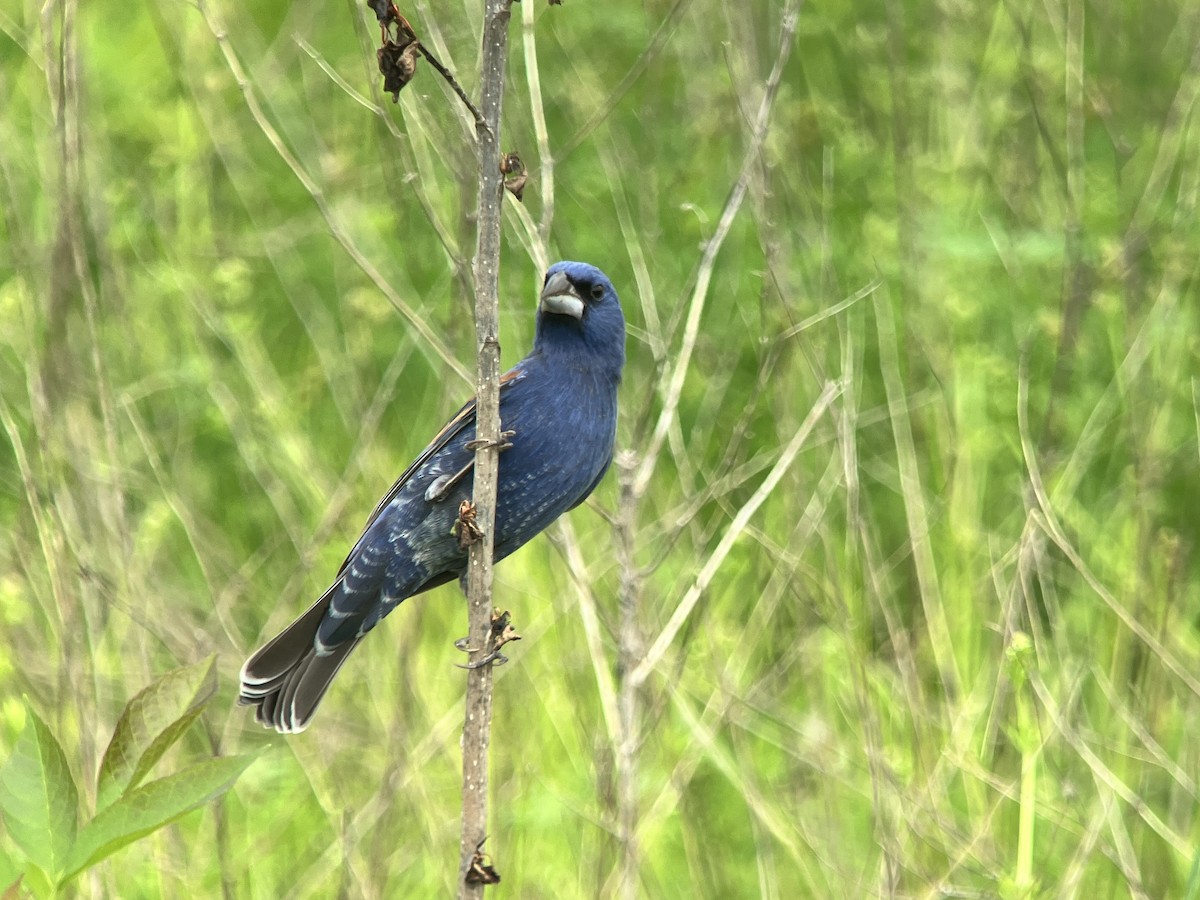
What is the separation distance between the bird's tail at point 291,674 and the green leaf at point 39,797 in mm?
2217

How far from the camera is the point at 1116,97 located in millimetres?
5887

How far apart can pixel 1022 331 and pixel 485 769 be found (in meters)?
3.65

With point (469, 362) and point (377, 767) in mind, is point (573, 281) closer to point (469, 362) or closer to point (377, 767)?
point (469, 362)

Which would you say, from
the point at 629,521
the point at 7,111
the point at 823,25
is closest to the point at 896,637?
the point at 629,521

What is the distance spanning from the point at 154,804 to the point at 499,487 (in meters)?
1.97

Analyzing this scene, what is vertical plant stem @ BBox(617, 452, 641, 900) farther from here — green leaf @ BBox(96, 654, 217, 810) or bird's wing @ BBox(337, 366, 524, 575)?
green leaf @ BBox(96, 654, 217, 810)

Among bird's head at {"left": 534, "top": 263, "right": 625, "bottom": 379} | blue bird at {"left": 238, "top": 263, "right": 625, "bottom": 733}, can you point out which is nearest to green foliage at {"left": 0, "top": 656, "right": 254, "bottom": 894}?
blue bird at {"left": 238, "top": 263, "right": 625, "bottom": 733}

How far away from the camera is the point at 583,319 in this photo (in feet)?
12.1

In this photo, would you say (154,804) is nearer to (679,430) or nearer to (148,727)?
(148,727)

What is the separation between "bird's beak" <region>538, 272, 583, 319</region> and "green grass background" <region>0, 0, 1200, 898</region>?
0.13 metres

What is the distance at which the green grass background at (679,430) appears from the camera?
396 cm

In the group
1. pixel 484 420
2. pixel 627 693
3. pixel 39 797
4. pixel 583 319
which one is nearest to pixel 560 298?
pixel 583 319

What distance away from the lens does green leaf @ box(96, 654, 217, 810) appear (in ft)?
4.98

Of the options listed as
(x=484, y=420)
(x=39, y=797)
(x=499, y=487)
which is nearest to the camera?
(x=39, y=797)
